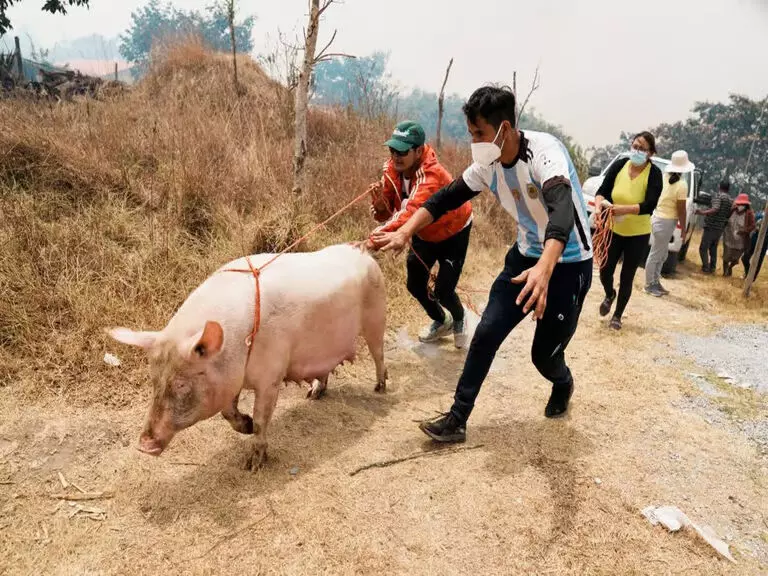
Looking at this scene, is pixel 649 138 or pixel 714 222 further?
pixel 714 222

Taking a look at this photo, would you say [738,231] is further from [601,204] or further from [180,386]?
[180,386]

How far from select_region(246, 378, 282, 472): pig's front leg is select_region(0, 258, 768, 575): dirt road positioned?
71 millimetres

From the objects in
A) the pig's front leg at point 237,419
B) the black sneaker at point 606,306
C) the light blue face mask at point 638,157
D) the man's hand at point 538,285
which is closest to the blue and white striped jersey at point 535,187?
the man's hand at point 538,285

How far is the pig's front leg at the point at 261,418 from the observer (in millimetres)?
2662

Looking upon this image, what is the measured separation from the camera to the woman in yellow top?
4.77m

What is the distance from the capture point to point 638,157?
15.9 ft

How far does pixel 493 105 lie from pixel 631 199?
3.05 meters

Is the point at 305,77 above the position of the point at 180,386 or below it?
above

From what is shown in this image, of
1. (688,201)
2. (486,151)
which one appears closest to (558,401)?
(486,151)

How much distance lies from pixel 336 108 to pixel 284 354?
878 cm

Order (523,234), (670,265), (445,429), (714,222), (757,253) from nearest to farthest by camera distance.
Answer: (523,234) < (445,429) < (757,253) < (670,265) < (714,222)

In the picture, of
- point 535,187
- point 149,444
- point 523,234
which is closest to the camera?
point 149,444

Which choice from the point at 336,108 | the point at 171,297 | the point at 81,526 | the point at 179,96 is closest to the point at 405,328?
the point at 171,297

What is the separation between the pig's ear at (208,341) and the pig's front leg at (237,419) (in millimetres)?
524
